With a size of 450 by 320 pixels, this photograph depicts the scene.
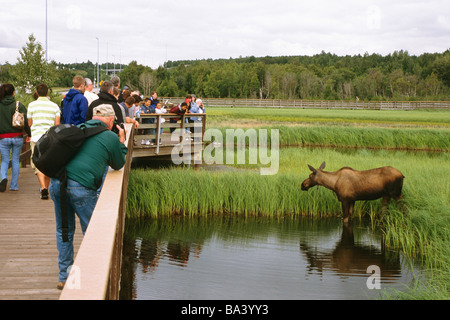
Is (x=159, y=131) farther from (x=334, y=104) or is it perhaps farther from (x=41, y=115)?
(x=334, y=104)

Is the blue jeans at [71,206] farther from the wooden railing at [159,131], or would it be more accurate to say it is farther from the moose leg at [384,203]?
the wooden railing at [159,131]

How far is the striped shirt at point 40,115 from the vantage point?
919 centimetres

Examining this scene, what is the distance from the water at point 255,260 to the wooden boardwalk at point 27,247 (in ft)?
5.10

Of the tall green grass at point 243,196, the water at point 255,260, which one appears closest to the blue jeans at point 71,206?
the water at point 255,260

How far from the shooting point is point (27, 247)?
6969mm

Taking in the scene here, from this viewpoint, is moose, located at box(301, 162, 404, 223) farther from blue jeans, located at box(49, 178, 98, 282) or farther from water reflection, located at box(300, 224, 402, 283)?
blue jeans, located at box(49, 178, 98, 282)

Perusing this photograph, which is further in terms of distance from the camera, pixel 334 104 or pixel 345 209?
pixel 334 104

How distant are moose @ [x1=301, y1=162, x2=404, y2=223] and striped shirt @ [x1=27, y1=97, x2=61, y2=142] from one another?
636 centimetres

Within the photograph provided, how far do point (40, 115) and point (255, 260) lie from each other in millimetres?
4711

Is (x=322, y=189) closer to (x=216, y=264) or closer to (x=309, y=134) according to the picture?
(x=216, y=264)

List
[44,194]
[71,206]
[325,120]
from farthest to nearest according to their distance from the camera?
[325,120] < [44,194] < [71,206]

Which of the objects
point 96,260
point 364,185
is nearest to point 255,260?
point 364,185

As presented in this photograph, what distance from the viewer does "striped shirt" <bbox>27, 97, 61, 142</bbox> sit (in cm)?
919

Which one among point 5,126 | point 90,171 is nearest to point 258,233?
point 5,126
